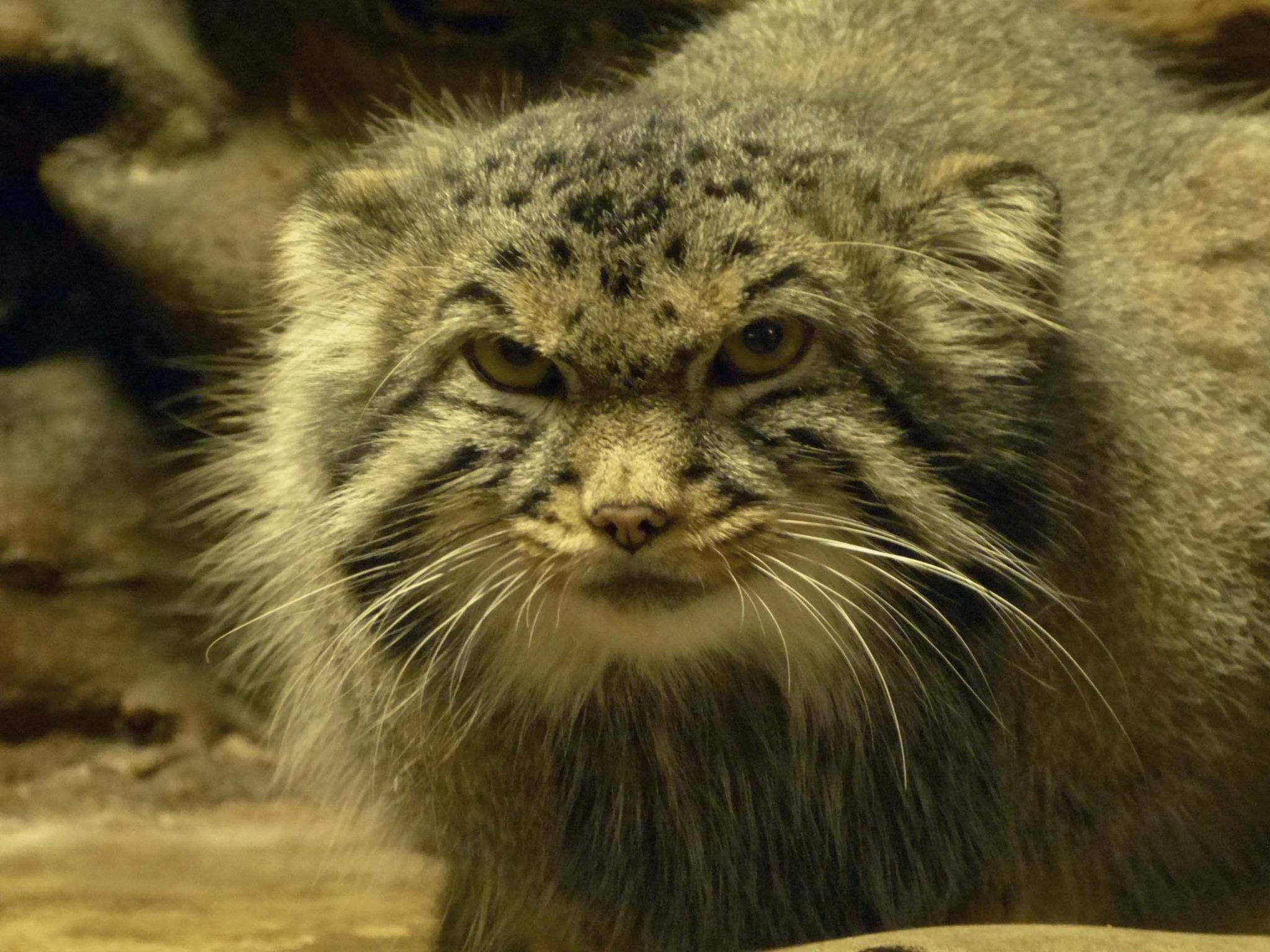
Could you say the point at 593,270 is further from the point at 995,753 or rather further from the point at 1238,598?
the point at 1238,598

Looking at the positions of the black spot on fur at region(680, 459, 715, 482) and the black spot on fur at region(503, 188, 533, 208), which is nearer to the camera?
the black spot on fur at region(680, 459, 715, 482)

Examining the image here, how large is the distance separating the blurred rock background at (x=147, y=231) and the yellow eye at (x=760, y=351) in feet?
5.10

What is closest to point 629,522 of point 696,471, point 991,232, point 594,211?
point 696,471

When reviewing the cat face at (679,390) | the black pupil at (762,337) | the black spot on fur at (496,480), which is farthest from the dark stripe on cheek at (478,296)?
the black pupil at (762,337)

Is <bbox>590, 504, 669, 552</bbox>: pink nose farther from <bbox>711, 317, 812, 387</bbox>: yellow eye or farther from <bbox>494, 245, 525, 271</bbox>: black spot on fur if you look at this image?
<bbox>494, 245, 525, 271</bbox>: black spot on fur

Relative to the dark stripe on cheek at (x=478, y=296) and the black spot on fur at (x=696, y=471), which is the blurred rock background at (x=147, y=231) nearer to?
the dark stripe on cheek at (x=478, y=296)

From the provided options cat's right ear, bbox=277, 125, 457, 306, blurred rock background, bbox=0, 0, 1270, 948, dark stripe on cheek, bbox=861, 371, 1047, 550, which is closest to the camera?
dark stripe on cheek, bbox=861, 371, 1047, 550

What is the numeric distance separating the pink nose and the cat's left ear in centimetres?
62

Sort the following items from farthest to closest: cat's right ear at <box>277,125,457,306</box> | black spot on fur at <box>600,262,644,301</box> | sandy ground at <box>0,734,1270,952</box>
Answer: sandy ground at <box>0,734,1270,952</box>
cat's right ear at <box>277,125,457,306</box>
black spot on fur at <box>600,262,644,301</box>

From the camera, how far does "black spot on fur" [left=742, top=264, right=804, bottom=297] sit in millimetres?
2133

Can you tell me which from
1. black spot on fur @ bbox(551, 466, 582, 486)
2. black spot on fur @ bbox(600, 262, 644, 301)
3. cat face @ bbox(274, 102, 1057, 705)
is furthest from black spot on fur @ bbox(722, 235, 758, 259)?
black spot on fur @ bbox(551, 466, 582, 486)

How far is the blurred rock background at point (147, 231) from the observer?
357 cm

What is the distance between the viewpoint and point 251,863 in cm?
345

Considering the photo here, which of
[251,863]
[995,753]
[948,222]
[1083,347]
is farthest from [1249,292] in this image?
[251,863]
